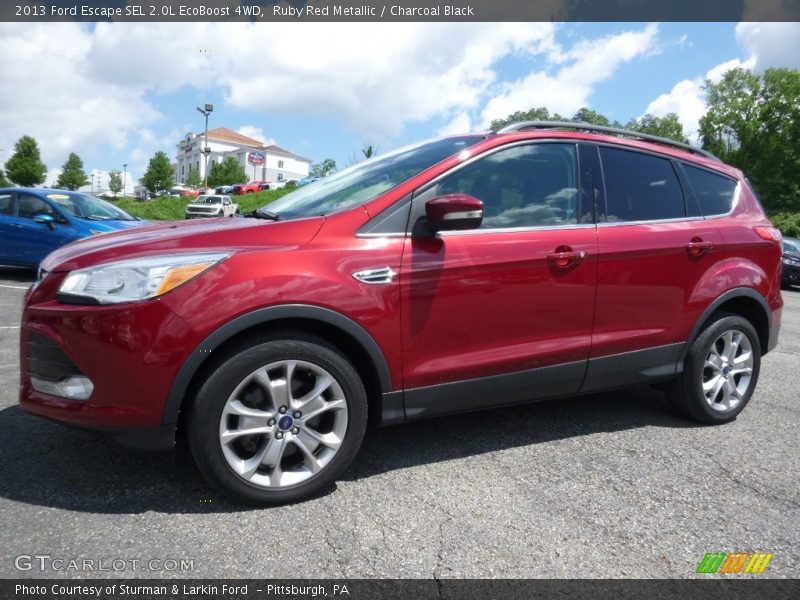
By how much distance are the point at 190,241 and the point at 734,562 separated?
249cm

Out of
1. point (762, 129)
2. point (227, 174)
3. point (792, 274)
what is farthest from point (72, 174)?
point (792, 274)

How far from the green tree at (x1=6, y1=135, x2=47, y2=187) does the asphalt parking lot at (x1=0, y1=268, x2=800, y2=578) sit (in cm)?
7434

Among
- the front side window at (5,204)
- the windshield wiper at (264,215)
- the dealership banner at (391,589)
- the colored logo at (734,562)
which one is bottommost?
the colored logo at (734,562)

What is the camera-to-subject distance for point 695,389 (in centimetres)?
370

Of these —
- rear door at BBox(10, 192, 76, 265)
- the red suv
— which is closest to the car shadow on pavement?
the red suv

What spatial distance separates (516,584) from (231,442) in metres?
1.24

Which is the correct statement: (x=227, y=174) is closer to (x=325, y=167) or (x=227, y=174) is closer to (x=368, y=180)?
(x=325, y=167)

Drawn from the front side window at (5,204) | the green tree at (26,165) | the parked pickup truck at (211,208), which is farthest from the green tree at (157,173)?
the front side window at (5,204)

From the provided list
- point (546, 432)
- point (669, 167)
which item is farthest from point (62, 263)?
point (669, 167)

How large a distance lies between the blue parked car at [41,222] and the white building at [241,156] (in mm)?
109289

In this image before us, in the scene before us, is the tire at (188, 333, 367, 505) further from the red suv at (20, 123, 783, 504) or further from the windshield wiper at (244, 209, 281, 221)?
the windshield wiper at (244, 209, 281, 221)

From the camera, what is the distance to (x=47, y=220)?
30.0 ft

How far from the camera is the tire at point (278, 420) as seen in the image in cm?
245

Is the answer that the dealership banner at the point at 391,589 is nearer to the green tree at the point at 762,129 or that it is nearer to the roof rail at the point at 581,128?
the roof rail at the point at 581,128
